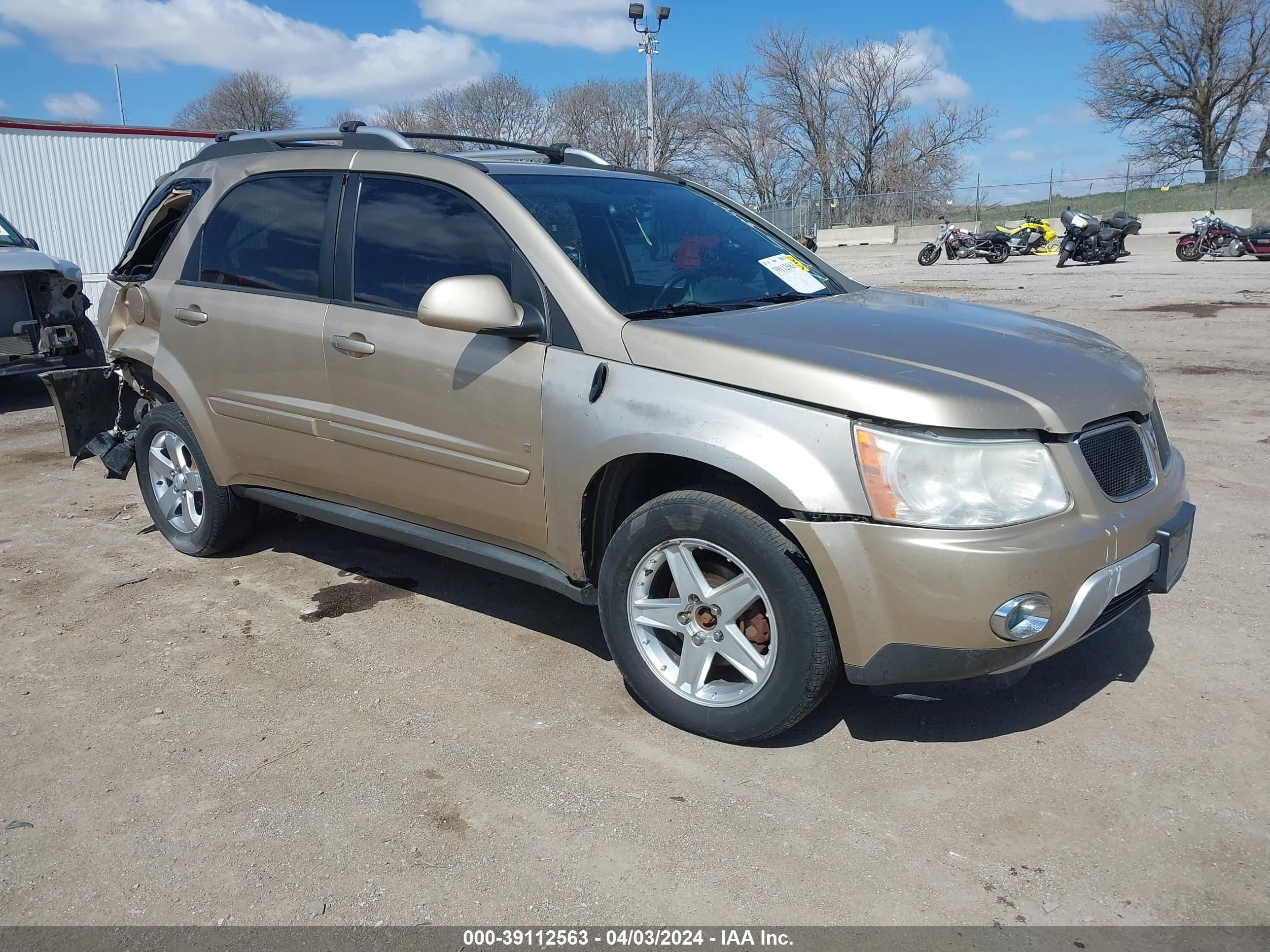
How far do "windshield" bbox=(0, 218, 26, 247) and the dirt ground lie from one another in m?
6.32

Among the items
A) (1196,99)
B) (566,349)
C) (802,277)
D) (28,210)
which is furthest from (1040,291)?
(1196,99)

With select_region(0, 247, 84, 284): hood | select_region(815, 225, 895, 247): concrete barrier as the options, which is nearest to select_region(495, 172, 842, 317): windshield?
select_region(0, 247, 84, 284): hood

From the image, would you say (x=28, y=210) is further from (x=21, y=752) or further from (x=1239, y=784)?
(x=1239, y=784)

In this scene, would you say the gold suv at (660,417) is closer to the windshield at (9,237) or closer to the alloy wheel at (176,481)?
the alloy wheel at (176,481)

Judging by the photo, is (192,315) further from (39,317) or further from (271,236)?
(39,317)

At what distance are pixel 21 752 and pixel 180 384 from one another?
194 centimetres

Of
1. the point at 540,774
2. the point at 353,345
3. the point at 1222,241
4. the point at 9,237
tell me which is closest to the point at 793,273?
the point at 353,345

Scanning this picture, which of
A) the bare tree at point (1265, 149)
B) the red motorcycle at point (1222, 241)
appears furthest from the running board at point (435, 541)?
the bare tree at point (1265, 149)

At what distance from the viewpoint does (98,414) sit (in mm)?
6766

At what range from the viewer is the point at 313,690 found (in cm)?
379

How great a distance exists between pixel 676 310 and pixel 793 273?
85 centimetres

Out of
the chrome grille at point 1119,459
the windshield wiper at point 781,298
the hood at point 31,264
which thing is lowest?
the chrome grille at point 1119,459

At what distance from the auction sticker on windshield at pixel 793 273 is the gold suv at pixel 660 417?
0.07 feet

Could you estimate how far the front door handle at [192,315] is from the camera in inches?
183
